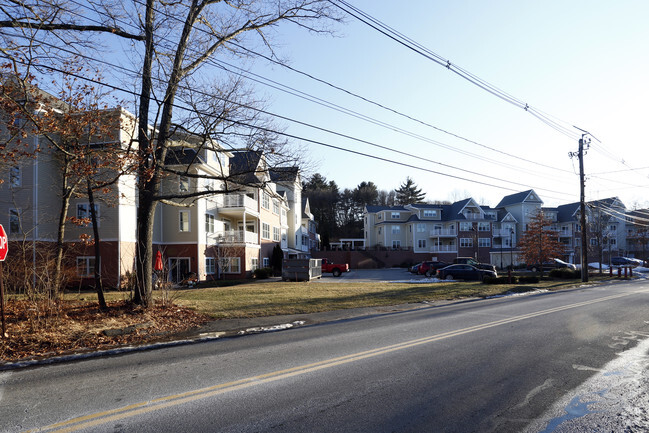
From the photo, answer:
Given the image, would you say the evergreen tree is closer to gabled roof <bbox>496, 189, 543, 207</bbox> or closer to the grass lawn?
gabled roof <bbox>496, 189, 543, 207</bbox>

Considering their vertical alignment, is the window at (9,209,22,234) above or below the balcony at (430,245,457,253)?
above

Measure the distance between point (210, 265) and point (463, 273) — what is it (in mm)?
18984

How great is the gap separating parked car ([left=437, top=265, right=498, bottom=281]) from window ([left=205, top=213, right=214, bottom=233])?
17.8 metres

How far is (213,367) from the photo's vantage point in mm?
7027

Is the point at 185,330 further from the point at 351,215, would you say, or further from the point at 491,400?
the point at 351,215

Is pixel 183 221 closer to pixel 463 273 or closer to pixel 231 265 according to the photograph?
pixel 231 265

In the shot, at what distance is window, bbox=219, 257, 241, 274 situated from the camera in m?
32.4

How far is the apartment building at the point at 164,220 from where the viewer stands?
22.1 meters

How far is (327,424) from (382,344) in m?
4.18

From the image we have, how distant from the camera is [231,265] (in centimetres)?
3319

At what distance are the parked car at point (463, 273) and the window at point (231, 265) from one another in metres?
15.6

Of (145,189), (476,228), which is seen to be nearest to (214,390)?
(145,189)

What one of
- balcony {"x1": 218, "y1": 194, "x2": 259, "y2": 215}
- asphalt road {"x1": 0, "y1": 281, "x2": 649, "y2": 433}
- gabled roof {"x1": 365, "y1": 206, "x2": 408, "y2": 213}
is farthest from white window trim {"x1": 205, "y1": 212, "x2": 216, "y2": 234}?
gabled roof {"x1": 365, "y1": 206, "x2": 408, "y2": 213}

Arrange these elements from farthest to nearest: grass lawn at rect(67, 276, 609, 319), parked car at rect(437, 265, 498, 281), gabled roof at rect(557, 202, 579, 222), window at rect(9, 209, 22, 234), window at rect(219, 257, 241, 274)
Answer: gabled roof at rect(557, 202, 579, 222), parked car at rect(437, 265, 498, 281), window at rect(219, 257, 241, 274), window at rect(9, 209, 22, 234), grass lawn at rect(67, 276, 609, 319)
